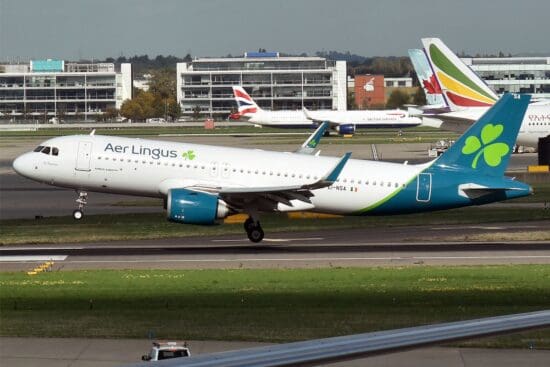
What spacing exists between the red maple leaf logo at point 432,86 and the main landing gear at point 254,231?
47.4 metres

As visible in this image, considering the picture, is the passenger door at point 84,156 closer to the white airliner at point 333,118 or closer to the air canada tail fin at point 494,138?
the air canada tail fin at point 494,138

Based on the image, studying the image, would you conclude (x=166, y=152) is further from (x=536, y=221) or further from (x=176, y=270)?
(x=536, y=221)

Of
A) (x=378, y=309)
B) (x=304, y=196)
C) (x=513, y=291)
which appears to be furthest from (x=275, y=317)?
(x=304, y=196)

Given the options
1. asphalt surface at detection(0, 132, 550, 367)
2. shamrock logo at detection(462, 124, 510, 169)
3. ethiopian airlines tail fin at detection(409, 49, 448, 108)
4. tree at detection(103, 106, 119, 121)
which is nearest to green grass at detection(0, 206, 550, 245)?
asphalt surface at detection(0, 132, 550, 367)

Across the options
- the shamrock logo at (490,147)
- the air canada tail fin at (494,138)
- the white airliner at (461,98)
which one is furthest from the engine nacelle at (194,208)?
the white airliner at (461,98)

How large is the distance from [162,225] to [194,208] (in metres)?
7.49

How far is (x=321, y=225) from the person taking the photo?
37906mm

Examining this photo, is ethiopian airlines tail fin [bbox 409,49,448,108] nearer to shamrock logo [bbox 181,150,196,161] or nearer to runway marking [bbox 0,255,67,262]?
shamrock logo [bbox 181,150,196,161]

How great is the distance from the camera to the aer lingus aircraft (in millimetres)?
33281

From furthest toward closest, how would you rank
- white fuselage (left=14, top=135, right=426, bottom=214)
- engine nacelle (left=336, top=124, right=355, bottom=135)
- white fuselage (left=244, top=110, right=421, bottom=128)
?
white fuselage (left=244, top=110, right=421, bottom=128), engine nacelle (left=336, top=124, right=355, bottom=135), white fuselage (left=14, top=135, right=426, bottom=214)

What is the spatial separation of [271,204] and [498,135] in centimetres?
751

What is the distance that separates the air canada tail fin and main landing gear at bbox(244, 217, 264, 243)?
6.28 metres

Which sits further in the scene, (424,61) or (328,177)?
(424,61)

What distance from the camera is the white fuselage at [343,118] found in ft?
433
